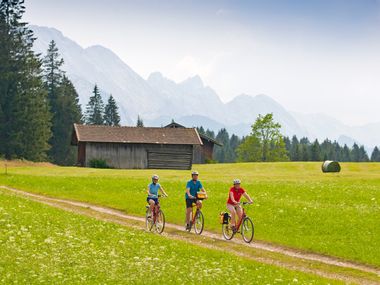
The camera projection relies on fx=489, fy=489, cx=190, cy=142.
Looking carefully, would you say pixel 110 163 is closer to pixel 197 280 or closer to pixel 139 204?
pixel 139 204

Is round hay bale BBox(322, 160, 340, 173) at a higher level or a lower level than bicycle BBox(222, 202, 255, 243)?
higher

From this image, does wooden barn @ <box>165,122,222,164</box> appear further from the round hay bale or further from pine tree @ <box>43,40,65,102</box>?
the round hay bale

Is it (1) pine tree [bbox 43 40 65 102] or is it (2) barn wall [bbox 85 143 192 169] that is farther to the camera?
(1) pine tree [bbox 43 40 65 102]

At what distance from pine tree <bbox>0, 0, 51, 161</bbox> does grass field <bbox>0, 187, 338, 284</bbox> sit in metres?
60.8

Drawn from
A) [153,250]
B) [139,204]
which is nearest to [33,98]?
[139,204]

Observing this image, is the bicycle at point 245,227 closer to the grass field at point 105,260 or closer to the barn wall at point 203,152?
the grass field at point 105,260

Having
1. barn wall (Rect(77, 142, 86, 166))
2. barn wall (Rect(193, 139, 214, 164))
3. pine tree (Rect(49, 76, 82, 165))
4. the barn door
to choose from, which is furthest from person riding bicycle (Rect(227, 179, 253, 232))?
pine tree (Rect(49, 76, 82, 165))

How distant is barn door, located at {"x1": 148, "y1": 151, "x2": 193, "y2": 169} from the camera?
74.6m

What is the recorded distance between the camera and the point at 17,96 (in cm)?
7956

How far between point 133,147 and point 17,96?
21936 millimetres

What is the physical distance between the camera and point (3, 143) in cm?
7800

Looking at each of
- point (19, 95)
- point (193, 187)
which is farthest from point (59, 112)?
point (193, 187)

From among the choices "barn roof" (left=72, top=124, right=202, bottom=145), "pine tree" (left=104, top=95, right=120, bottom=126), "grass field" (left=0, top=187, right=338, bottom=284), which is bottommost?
"grass field" (left=0, top=187, right=338, bottom=284)

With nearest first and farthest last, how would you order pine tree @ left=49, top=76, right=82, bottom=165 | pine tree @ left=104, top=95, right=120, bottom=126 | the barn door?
the barn door
pine tree @ left=49, top=76, right=82, bottom=165
pine tree @ left=104, top=95, right=120, bottom=126
